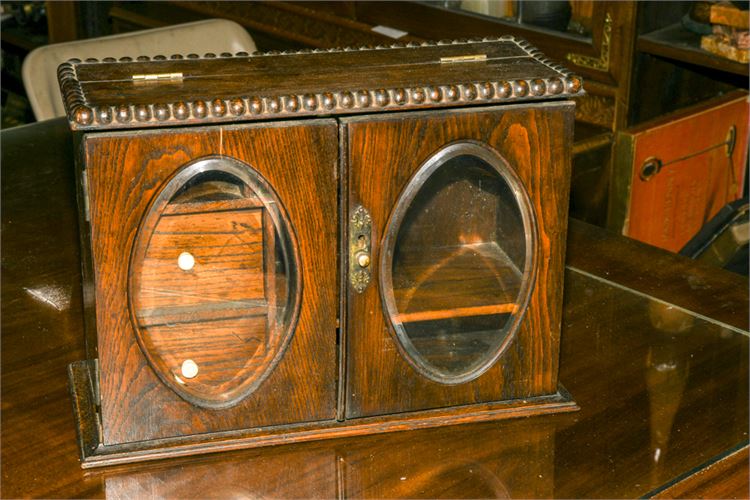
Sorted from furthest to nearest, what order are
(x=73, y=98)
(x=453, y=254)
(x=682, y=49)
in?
(x=682, y=49)
(x=453, y=254)
(x=73, y=98)

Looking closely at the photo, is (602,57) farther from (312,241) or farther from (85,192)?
(85,192)

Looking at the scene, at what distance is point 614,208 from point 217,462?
161 cm

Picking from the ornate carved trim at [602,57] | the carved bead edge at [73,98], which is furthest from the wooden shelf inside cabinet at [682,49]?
the carved bead edge at [73,98]

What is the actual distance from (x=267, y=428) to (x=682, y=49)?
1.54 m

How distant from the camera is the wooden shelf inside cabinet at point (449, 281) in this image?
1.05 m

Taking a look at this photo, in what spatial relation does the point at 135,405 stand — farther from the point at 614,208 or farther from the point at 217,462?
the point at 614,208

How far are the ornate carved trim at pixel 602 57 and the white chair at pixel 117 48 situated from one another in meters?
0.72

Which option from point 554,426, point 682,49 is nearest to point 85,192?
point 554,426

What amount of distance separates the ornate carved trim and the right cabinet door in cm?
144

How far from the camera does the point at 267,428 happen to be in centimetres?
107

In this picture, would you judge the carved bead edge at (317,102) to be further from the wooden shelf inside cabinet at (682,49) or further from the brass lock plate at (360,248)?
the wooden shelf inside cabinet at (682,49)

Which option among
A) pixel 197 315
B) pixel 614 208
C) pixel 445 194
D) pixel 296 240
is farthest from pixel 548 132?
pixel 614 208

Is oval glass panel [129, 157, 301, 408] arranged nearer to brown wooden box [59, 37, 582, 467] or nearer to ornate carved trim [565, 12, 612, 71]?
brown wooden box [59, 37, 582, 467]

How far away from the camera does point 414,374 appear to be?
1.08m
